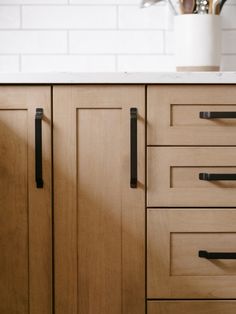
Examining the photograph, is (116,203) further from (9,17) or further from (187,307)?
(9,17)

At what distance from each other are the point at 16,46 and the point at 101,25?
355 millimetres

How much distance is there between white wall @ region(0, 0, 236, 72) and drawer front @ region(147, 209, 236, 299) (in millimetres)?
778

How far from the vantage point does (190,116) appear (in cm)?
176

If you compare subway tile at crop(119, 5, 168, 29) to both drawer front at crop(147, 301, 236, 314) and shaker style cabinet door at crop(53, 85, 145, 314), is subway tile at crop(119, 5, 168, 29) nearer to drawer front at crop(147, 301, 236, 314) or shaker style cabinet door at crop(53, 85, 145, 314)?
shaker style cabinet door at crop(53, 85, 145, 314)

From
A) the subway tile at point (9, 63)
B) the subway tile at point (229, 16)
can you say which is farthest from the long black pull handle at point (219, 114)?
the subway tile at point (9, 63)

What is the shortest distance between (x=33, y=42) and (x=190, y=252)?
1.09 m

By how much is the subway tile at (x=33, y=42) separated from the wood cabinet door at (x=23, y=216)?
0.60 meters

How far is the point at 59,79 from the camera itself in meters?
1.74

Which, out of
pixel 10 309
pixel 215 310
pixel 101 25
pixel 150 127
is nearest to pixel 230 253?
pixel 215 310

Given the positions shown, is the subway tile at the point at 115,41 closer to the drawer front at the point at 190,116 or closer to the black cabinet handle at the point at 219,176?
the drawer front at the point at 190,116

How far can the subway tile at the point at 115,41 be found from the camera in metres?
2.32

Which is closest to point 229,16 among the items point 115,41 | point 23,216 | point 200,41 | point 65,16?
point 200,41

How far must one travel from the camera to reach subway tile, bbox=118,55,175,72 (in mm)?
2320

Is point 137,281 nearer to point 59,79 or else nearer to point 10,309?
point 10,309
